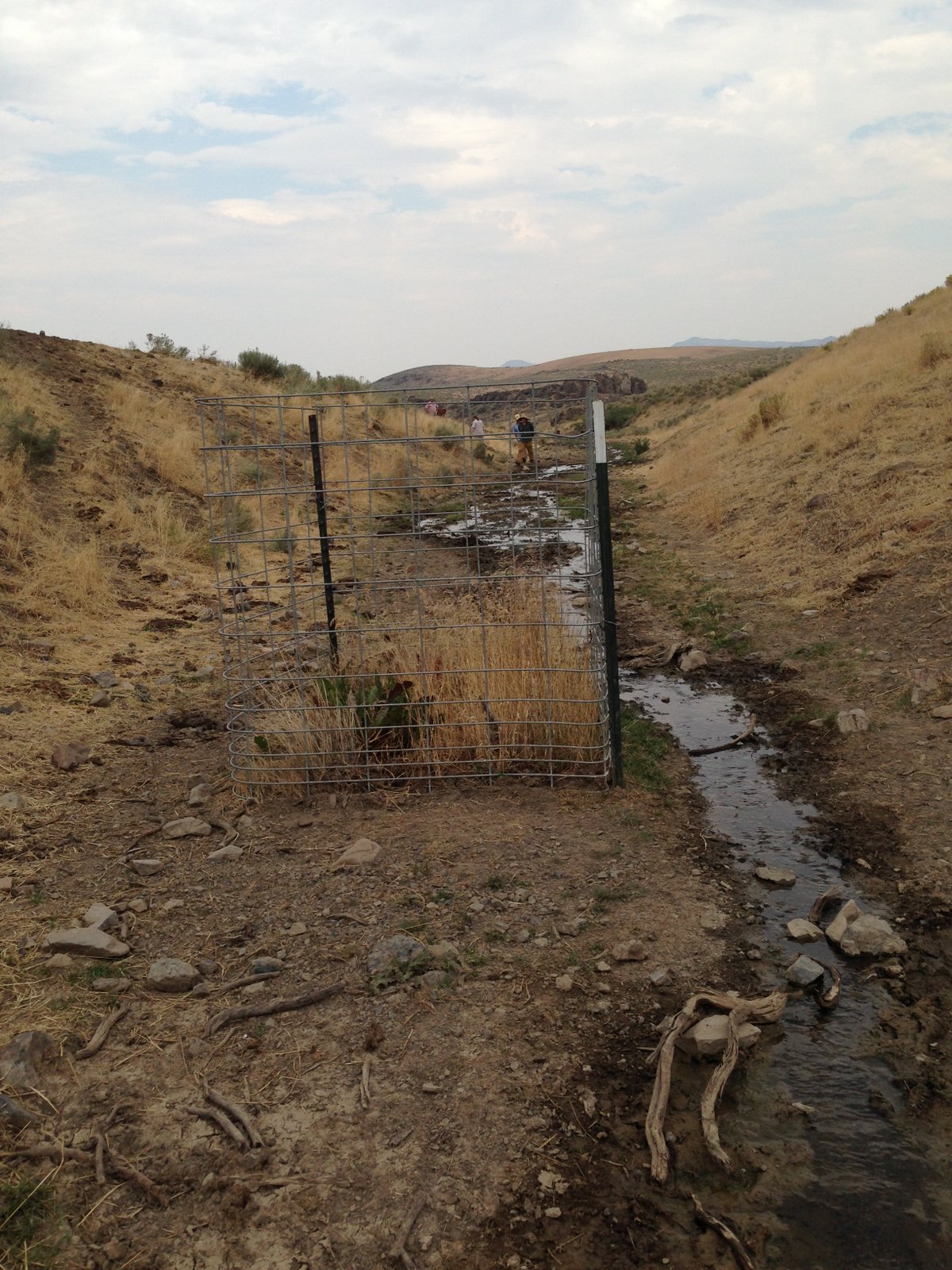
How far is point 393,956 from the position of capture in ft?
11.9

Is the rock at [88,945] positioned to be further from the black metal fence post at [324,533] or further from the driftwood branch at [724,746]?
the driftwood branch at [724,746]

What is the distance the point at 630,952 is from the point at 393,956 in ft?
2.94

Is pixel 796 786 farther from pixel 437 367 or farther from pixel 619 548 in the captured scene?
pixel 437 367

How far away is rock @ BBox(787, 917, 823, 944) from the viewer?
152 inches

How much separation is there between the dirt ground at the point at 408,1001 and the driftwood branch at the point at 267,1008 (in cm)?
2

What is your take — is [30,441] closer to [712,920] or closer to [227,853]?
[227,853]

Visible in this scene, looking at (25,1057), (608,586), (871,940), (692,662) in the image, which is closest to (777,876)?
(871,940)

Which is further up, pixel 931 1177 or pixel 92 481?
pixel 92 481

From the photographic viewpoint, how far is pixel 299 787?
17.3 feet

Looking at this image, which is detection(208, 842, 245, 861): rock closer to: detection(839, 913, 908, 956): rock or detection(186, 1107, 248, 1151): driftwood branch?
detection(186, 1107, 248, 1151): driftwood branch

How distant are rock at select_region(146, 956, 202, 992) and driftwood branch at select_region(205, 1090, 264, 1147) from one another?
0.63m

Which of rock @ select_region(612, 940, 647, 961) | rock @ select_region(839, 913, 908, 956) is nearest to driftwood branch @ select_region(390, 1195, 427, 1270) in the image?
rock @ select_region(612, 940, 647, 961)

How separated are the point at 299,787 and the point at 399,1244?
3029mm

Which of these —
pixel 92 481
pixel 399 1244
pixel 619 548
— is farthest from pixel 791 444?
pixel 399 1244
